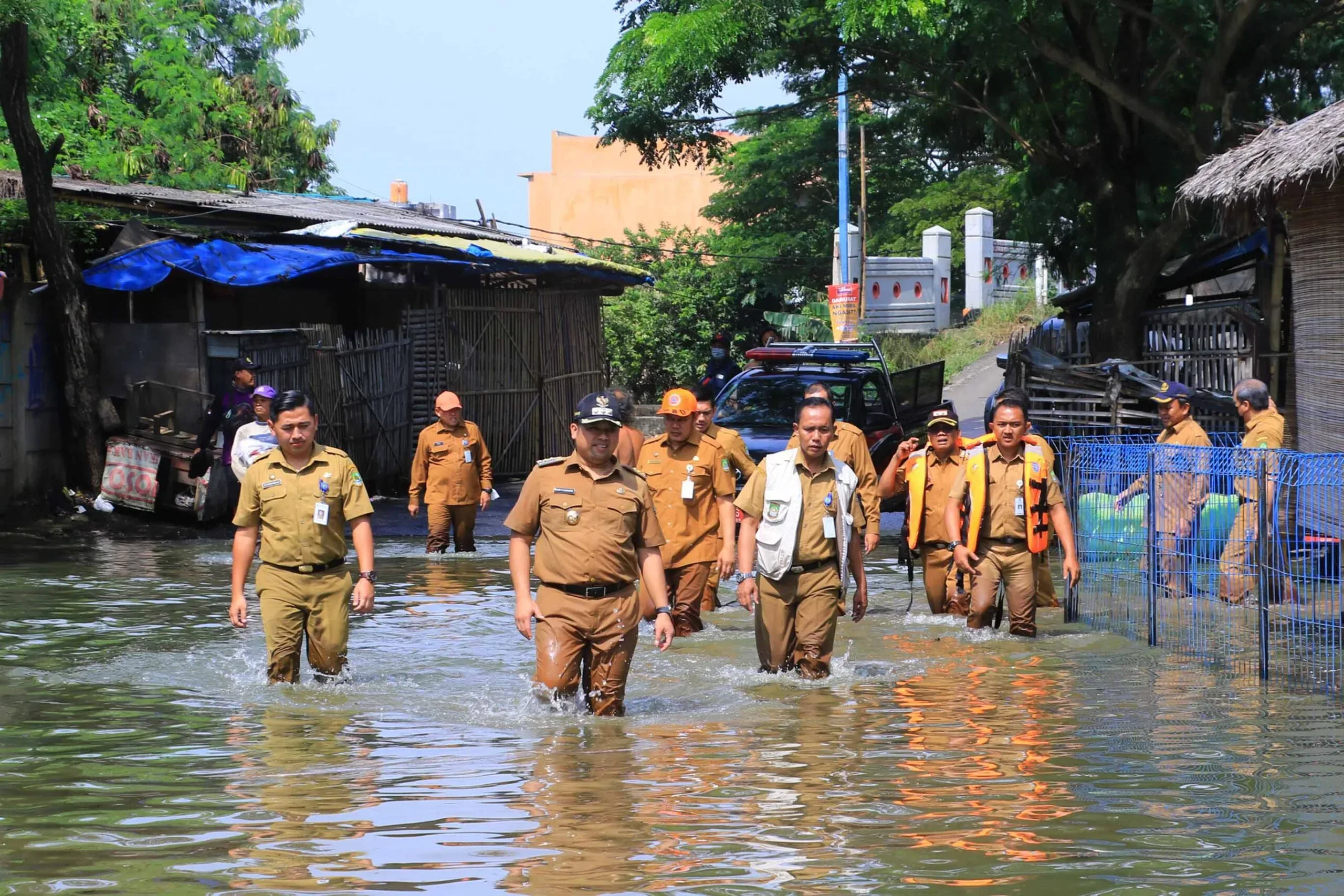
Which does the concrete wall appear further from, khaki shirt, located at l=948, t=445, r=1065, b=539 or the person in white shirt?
khaki shirt, located at l=948, t=445, r=1065, b=539

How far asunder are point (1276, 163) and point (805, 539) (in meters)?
5.52

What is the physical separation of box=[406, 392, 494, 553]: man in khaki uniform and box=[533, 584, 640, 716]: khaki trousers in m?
7.15

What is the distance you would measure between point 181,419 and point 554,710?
1205cm

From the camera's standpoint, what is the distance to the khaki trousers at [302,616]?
29.0 ft

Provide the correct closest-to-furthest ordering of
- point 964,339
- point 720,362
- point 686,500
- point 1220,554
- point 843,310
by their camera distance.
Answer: point 1220,554 → point 686,500 → point 720,362 → point 843,310 → point 964,339

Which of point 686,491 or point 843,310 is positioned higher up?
point 843,310

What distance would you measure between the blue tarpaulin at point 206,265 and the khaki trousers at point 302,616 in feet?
31.3

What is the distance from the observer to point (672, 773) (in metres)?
7.18


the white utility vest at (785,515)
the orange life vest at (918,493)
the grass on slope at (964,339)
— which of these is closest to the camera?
the white utility vest at (785,515)

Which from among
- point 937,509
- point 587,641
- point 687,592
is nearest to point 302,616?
point 587,641

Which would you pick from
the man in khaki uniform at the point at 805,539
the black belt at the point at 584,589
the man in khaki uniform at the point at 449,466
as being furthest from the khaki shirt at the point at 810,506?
the man in khaki uniform at the point at 449,466

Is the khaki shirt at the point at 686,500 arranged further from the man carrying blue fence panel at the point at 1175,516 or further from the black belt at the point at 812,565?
the man carrying blue fence panel at the point at 1175,516

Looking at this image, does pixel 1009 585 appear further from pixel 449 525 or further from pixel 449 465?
pixel 449 525

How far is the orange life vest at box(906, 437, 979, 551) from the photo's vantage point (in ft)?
39.1
